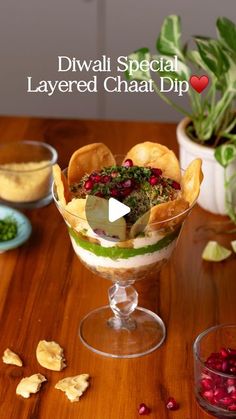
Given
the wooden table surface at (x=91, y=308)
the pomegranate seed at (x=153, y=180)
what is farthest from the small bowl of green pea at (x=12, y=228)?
the pomegranate seed at (x=153, y=180)

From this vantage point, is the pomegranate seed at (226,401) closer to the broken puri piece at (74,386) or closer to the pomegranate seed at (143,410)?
the pomegranate seed at (143,410)

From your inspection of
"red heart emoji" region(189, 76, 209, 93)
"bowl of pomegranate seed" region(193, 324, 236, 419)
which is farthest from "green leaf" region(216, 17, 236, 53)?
"bowl of pomegranate seed" region(193, 324, 236, 419)

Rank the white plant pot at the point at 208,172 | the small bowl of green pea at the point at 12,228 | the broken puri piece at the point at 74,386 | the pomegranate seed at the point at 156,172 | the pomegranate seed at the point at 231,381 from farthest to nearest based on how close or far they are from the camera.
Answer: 1. the white plant pot at the point at 208,172
2. the small bowl of green pea at the point at 12,228
3. the pomegranate seed at the point at 156,172
4. the broken puri piece at the point at 74,386
5. the pomegranate seed at the point at 231,381

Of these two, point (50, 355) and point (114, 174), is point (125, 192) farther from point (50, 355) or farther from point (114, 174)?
point (50, 355)

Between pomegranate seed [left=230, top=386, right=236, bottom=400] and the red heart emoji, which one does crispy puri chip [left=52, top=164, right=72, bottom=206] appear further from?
the red heart emoji

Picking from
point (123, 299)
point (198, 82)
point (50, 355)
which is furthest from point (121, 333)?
point (198, 82)

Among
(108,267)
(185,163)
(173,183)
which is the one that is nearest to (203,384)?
(108,267)
